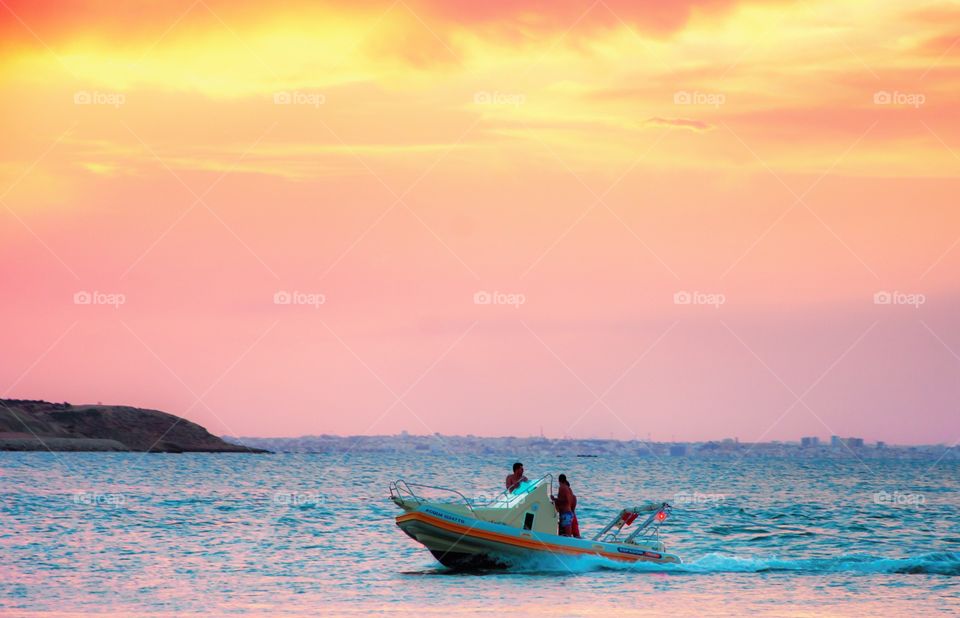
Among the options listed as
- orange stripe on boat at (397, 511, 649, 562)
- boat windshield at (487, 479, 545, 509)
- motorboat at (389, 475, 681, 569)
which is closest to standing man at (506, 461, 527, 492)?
boat windshield at (487, 479, 545, 509)

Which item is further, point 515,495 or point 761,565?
point 761,565

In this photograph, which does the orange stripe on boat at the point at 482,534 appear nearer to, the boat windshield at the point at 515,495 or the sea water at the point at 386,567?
the sea water at the point at 386,567

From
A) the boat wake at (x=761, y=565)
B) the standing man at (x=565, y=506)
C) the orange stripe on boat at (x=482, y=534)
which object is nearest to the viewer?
the orange stripe on boat at (x=482, y=534)

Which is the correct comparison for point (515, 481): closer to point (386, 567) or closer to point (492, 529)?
point (492, 529)

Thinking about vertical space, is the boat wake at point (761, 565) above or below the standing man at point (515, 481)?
below

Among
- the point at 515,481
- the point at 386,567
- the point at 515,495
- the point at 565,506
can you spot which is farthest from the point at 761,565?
the point at 386,567

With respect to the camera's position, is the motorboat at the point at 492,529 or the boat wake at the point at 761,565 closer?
the motorboat at the point at 492,529

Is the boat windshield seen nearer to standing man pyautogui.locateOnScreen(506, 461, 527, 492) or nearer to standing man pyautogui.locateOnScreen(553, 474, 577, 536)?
standing man pyautogui.locateOnScreen(506, 461, 527, 492)

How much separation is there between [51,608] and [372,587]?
7553 mm

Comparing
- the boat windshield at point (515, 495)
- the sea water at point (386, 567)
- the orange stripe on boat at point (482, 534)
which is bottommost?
the sea water at point (386, 567)

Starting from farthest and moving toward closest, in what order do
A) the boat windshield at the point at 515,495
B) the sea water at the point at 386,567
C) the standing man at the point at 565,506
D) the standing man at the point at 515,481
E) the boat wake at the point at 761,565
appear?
the standing man at the point at 515,481 < the standing man at the point at 565,506 < the boat wake at the point at 761,565 < the boat windshield at the point at 515,495 < the sea water at the point at 386,567

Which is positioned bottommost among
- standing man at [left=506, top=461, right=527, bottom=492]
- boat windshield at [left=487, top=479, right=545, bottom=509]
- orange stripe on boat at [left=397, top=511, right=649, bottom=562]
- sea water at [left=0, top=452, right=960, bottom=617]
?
sea water at [left=0, top=452, right=960, bottom=617]

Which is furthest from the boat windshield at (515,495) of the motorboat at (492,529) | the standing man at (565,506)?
the standing man at (565,506)

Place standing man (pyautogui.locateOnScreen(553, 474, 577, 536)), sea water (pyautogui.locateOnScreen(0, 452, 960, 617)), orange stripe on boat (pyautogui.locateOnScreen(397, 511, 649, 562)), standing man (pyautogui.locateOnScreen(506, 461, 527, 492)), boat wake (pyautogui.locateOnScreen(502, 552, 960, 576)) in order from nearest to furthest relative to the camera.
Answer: sea water (pyautogui.locateOnScreen(0, 452, 960, 617)), orange stripe on boat (pyautogui.locateOnScreen(397, 511, 649, 562)), boat wake (pyautogui.locateOnScreen(502, 552, 960, 576)), standing man (pyautogui.locateOnScreen(553, 474, 577, 536)), standing man (pyautogui.locateOnScreen(506, 461, 527, 492))
